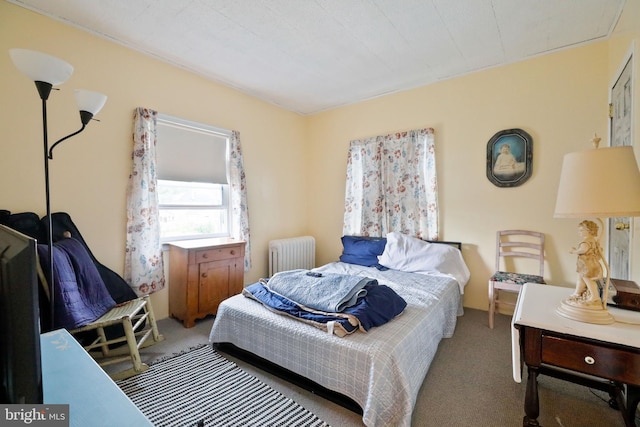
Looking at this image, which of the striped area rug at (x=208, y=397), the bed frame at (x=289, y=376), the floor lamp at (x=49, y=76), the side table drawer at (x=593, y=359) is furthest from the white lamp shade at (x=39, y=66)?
the side table drawer at (x=593, y=359)

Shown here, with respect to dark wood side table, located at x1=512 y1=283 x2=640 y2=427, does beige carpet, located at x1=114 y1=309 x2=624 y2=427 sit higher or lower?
lower

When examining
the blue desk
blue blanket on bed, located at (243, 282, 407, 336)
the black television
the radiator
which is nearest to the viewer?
the black television

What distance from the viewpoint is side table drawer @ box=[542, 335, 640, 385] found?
107 cm

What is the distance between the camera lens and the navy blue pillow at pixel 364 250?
334 cm

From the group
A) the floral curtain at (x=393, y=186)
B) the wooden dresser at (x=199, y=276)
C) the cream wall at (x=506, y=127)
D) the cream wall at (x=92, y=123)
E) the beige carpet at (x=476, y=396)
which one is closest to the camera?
the beige carpet at (x=476, y=396)

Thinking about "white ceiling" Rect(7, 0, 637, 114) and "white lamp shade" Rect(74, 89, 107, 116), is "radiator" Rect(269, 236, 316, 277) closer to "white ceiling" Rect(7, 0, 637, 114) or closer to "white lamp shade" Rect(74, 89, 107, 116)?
"white ceiling" Rect(7, 0, 637, 114)

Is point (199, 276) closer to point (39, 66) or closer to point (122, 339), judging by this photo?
point (122, 339)

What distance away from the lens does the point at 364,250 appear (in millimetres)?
3422

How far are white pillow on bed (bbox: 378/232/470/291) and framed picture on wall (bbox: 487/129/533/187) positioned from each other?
88cm

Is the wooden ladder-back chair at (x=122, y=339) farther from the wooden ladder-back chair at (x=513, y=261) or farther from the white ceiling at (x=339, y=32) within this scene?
the wooden ladder-back chair at (x=513, y=261)

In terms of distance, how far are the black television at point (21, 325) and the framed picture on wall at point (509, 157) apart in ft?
11.1

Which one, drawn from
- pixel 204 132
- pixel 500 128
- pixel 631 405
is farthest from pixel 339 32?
pixel 631 405

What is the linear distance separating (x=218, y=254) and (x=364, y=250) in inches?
65.8

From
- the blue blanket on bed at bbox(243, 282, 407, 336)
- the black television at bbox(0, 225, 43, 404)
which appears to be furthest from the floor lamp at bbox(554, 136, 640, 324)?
the black television at bbox(0, 225, 43, 404)
